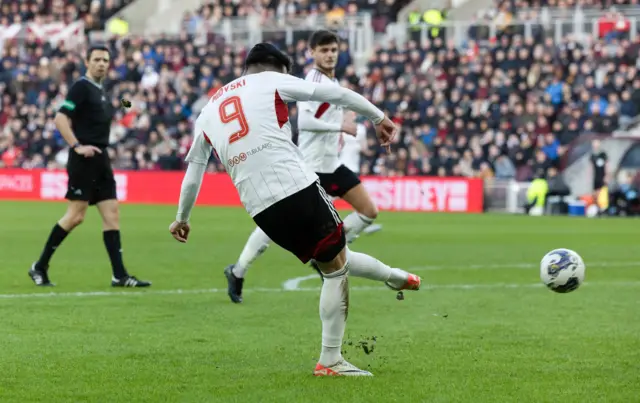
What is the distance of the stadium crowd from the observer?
2995cm

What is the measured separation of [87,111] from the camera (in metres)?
11.8

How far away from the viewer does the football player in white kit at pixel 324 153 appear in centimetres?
1080

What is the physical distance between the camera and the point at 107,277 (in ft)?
43.0

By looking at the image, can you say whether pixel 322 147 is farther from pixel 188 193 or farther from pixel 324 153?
pixel 188 193

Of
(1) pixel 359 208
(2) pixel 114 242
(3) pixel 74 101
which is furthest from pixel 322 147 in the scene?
(3) pixel 74 101

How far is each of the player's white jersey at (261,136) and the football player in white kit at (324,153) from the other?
3.71 m

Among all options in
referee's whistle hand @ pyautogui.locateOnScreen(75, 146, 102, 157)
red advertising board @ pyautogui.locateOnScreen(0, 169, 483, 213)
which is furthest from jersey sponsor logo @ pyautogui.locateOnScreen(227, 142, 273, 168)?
red advertising board @ pyautogui.locateOnScreen(0, 169, 483, 213)

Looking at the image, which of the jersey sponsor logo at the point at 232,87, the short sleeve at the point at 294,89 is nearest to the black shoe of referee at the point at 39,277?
the jersey sponsor logo at the point at 232,87

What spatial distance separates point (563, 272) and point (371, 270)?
5.78ft

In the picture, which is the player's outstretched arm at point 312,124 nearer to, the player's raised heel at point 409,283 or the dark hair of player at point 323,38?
the dark hair of player at point 323,38

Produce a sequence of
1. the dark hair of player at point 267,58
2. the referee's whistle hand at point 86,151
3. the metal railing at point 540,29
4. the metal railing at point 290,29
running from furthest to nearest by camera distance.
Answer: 1. the metal railing at point 290,29
2. the metal railing at point 540,29
3. the referee's whistle hand at point 86,151
4. the dark hair of player at point 267,58

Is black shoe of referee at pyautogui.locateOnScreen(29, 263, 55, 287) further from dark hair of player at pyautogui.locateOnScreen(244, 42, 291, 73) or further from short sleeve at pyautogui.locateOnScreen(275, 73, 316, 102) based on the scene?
short sleeve at pyautogui.locateOnScreen(275, 73, 316, 102)

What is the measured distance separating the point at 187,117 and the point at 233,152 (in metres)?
29.2

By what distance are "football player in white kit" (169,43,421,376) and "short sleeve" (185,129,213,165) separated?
0.04 ft
